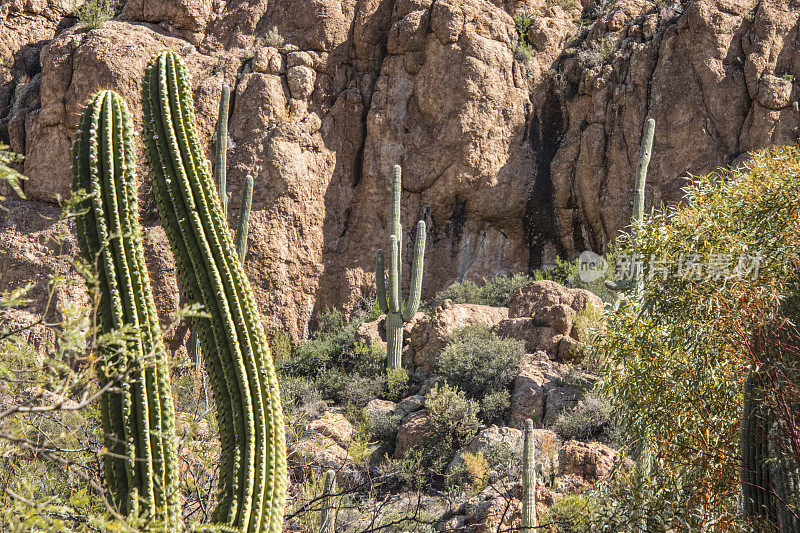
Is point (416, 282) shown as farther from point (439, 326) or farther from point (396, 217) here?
point (396, 217)

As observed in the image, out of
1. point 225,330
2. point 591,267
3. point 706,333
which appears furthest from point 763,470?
point 591,267

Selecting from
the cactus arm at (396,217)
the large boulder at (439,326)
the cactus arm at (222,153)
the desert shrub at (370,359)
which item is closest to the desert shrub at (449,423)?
the large boulder at (439,326)

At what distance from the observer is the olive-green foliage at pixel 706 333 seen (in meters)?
5.75

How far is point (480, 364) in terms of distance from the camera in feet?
39.0

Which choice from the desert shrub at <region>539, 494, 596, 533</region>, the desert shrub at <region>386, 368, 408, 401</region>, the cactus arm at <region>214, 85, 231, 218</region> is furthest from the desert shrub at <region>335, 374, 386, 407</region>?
the desert shrub at <region>539, 494, 596, 533</region>

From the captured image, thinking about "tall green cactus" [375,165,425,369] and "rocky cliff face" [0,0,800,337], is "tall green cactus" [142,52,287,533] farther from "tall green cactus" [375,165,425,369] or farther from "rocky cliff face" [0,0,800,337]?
"rocky cliff face" [0,0,800,337]

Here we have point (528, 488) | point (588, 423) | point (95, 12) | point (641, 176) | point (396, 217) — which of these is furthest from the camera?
point (95, 12)

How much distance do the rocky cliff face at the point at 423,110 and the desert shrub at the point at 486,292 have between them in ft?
3.55

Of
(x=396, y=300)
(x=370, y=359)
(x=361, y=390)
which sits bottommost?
(x=361, y=390)

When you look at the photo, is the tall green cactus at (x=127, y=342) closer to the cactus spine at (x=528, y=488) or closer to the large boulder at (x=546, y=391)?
the cactus spine at (x=528, y=488)

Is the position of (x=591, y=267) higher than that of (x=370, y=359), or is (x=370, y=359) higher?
(x=591, y=267)

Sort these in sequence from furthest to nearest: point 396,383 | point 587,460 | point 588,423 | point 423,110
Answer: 1. point 423,110
2. point 396,383
3. point 588,423
4. point 587,460

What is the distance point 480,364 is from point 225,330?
8.45m

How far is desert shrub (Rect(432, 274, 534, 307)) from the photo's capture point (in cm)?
1583
